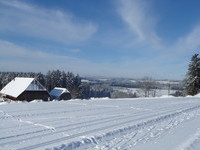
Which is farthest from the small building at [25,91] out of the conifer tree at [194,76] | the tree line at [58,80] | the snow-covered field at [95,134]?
the tree line at [58,80]

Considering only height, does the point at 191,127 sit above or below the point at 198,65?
below

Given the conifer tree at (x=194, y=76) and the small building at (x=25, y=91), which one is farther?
the conifer tree at (x=194, y=76)

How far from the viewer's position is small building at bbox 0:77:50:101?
38.5 metres

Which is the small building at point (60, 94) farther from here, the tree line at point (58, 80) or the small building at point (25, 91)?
the tree line at point (58, 80)

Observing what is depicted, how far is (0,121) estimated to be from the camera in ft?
32.2

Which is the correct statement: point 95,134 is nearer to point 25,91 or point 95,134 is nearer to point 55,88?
point 25,91

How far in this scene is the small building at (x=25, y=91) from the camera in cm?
3850

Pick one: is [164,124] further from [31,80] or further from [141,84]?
[141,84]

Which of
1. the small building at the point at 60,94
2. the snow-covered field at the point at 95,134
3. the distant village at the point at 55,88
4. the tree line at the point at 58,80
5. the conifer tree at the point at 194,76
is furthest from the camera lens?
the tree line at the point at 58,80

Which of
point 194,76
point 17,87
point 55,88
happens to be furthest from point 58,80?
point 194,76

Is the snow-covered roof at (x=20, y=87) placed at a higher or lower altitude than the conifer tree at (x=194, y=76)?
lower

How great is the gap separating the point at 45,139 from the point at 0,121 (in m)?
3.37

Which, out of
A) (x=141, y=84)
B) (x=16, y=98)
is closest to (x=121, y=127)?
(x=16, y=98)

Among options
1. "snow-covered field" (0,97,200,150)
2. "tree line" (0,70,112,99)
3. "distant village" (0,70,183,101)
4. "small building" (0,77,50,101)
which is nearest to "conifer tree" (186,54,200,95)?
"distant village" (0,70,183,101)
